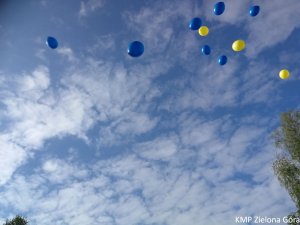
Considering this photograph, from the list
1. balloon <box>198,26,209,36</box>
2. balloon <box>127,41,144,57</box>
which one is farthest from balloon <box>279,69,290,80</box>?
balloon <box>127,41,144,57</box>

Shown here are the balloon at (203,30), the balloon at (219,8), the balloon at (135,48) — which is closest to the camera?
the balloon at (135,48)

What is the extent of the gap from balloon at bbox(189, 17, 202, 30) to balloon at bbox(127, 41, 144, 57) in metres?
3.15

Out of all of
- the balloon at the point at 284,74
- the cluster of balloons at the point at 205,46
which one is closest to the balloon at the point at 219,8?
the cluster of balloons at the point at 205,46

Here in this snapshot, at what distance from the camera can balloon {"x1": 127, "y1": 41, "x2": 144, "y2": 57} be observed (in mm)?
13383

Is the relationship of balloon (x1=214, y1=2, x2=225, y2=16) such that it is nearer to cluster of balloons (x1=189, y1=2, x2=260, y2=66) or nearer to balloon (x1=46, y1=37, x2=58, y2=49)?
cluster of balloons (x1=189, y1=2, x2=260, y2=66)

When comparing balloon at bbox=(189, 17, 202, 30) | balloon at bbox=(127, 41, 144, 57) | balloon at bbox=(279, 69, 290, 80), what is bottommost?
balloon at bbox=(127, 41, 144, 57)

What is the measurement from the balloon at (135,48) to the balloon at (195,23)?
10.3 feet

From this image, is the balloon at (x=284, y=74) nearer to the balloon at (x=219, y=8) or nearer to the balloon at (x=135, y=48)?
the balloon at (x=219, y=8)

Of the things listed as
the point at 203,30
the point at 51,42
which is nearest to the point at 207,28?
the point at 203,30

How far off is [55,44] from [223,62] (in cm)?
774

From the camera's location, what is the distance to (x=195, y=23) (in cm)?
1519

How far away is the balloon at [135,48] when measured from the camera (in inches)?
527

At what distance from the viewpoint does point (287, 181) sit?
2117 cm

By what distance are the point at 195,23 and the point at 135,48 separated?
11.7 ft
